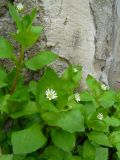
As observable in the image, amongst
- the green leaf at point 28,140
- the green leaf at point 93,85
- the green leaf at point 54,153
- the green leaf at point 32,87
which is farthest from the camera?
the green leaf at point 93,85

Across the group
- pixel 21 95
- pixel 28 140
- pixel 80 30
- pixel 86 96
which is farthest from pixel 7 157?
pixel 80 30

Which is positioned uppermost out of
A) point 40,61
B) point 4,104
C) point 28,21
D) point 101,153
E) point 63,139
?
point 28,21

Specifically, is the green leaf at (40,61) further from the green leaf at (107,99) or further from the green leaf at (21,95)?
the green leaf at (107,99)

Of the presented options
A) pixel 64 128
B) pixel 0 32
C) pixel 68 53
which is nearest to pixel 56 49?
pixel 68 53

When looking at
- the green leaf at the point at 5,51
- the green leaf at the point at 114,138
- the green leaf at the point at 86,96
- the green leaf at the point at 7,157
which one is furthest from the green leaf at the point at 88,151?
the green leaf at the point at 5,51

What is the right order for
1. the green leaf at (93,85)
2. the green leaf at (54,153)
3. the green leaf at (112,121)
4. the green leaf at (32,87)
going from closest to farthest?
the green leaf at (54,153) → the green leaf at (32,87) → the green leaf at (112,121) → the green leaf at (93,85)

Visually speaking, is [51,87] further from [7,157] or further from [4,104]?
[7,157]
